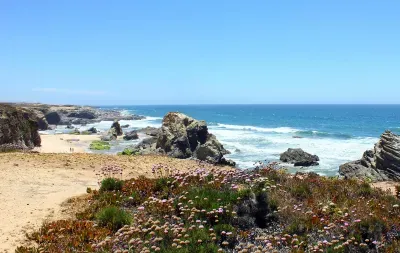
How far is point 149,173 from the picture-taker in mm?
19516

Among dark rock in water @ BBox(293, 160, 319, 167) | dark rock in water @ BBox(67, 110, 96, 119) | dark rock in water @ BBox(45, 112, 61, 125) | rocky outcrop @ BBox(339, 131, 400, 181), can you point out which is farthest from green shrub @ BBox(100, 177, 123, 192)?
dark rock in water @ BBox(67, 110, 96, 119)

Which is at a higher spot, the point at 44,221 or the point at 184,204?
the point at 184,204

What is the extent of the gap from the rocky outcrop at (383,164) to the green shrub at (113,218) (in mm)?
17412

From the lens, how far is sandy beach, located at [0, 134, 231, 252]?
33.1 ft

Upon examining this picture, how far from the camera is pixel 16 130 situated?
2967 cm

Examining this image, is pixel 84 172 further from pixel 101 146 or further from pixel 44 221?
pixel 101 146

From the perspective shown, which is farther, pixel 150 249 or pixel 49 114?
pixel 49 114

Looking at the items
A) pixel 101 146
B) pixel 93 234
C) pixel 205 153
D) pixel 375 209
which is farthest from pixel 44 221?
pixel 101 146

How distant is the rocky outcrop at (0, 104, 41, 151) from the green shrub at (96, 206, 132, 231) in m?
17.9

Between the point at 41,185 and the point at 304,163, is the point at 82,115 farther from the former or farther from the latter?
the point at 41,185

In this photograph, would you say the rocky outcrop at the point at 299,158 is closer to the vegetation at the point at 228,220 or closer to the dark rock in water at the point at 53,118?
the vegetation at the point at 228,220

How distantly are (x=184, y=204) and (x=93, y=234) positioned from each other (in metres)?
2.27

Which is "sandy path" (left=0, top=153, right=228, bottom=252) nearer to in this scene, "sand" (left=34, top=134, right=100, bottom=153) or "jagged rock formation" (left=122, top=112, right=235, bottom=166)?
"jagged rock formation" (left=122, top=112, right=235, bottom=166)

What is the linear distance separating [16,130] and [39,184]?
16.7 m
